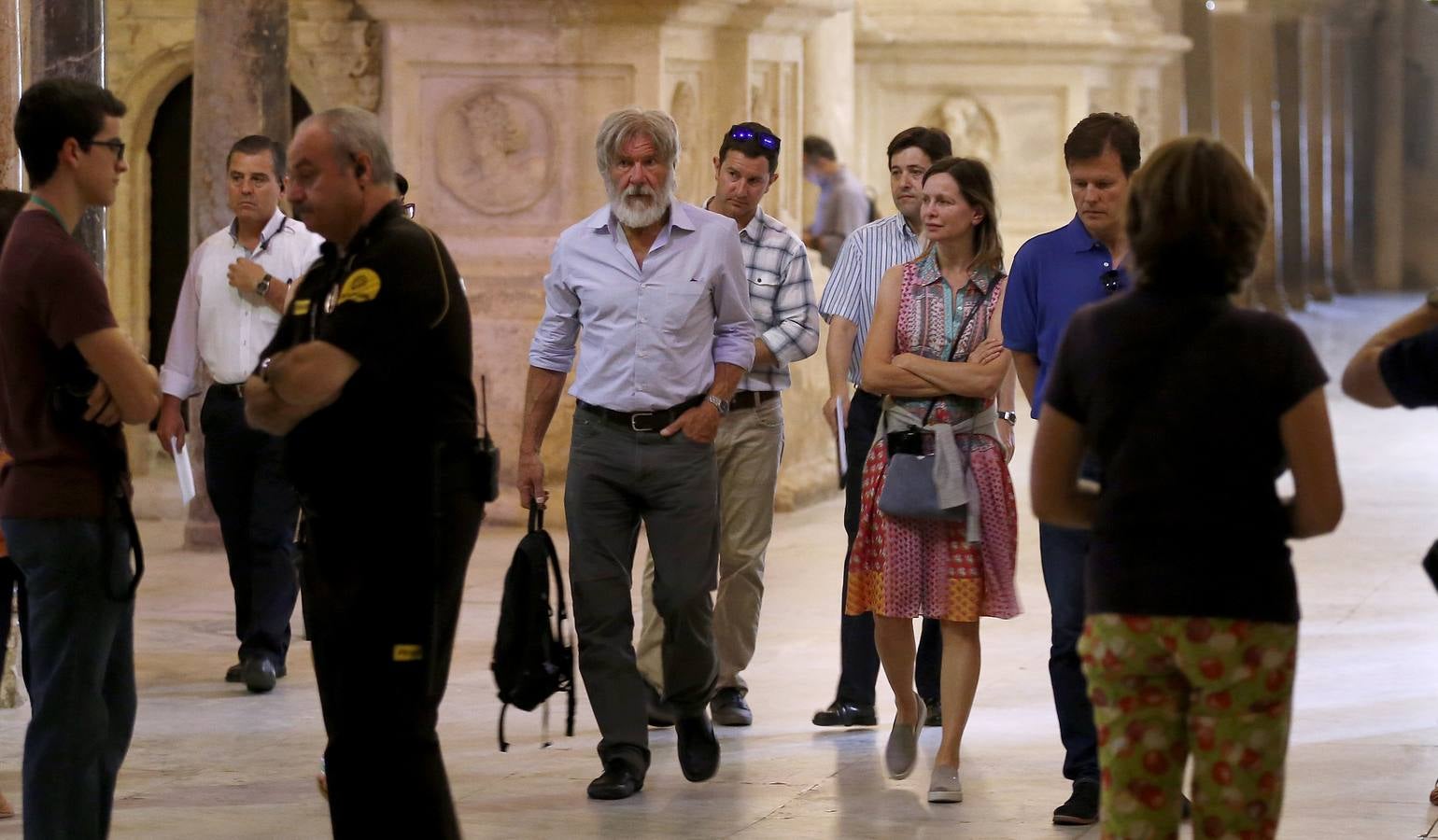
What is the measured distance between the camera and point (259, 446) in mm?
7703

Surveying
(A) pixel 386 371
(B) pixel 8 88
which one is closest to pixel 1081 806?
(A) pixel 386 371

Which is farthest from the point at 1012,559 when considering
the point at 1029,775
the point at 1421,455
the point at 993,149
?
the point at 993,149

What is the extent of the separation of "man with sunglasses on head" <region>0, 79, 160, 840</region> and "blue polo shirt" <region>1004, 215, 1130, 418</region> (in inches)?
88.0

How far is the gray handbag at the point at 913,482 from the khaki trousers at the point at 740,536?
951mm

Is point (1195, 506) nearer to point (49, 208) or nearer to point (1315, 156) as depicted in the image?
point (49, 208)

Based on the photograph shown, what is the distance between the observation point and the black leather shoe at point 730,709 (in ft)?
23.1

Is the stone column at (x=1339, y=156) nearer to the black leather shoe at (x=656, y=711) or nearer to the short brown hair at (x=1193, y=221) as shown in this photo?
the black leather shoe at (x=656, y=711)

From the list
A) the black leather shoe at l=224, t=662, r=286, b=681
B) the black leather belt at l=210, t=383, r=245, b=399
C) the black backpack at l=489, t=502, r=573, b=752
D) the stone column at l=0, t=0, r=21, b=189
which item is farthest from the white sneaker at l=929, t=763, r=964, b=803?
the stone column at l=0, t=0, r=21, b=189

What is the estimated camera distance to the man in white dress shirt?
7.63 metres

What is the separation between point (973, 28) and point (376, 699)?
13400 millimetres

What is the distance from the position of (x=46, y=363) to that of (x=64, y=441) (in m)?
0.16

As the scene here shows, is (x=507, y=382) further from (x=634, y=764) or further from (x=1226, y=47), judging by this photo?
(x=1226, y=47)

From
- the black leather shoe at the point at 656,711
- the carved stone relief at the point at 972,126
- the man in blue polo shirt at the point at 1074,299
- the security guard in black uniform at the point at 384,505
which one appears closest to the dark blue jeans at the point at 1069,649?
the man in blue polo shirt at the point at 1074,299

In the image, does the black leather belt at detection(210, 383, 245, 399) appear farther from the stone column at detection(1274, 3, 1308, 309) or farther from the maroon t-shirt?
the stone column at detection(1274, 3, 1308, 309)
